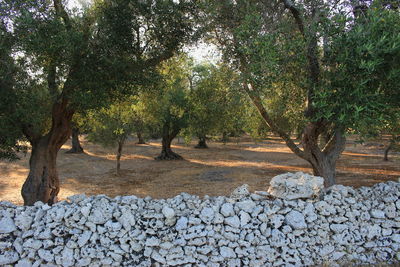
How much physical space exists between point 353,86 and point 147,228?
613 centimetres

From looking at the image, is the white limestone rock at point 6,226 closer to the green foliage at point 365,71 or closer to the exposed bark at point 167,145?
the green foliage at point 365,71

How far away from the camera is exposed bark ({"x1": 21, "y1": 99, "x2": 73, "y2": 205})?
1123 centimetres

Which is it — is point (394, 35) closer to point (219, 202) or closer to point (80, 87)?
point (219, 202)

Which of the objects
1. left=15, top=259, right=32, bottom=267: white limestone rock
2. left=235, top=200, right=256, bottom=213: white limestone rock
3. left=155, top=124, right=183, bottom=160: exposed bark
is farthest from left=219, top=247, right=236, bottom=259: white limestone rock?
left=155, top=124, right=183, bottom=160: exposed bark

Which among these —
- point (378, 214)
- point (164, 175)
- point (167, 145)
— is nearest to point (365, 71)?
point (378, 214)

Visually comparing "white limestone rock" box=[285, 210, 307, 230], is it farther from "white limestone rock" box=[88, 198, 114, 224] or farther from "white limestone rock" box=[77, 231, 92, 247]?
"white limestone rock" box=[77, 231, 92, 247]

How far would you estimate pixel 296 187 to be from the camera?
7.01m

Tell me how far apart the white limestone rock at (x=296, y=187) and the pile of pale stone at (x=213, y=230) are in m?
0.02

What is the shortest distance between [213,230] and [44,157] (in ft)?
27.9

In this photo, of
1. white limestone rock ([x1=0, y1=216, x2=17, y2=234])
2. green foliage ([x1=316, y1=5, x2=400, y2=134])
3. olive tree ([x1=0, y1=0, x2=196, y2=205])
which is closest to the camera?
white limestone rock ([x1=0, y1=216, x2=17, y2=234])

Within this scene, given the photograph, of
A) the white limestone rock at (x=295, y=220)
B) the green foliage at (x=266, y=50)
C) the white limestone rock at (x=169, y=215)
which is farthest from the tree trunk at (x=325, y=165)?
the white limestone rock at (x=169, y=215)

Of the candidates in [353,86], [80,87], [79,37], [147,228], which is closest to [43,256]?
[147,228]

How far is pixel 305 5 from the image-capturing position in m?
10.3

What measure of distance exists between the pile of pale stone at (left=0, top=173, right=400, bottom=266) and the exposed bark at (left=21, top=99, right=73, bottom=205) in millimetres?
5064
